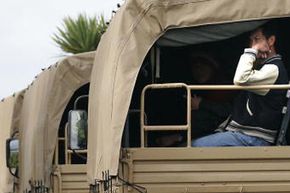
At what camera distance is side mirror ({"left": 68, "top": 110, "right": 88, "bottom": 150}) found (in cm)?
901

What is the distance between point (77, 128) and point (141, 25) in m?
2.19

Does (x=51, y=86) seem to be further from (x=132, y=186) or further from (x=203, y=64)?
(x=132, y=186)

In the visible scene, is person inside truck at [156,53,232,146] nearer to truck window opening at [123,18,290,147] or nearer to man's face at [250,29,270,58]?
truck window opening at [123,18,290,147]

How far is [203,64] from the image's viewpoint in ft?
28.1

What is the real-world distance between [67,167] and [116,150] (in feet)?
14.1

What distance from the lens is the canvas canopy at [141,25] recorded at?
704 centimetres

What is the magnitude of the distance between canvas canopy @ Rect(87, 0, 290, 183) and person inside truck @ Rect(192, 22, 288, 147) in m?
0.35

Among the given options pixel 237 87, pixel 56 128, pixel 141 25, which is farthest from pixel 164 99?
pixel 56 128

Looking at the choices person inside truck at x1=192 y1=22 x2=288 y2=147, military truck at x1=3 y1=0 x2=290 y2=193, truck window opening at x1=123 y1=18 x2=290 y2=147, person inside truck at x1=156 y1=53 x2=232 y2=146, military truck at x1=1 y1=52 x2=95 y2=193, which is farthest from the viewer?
military truck at x1=1 y1=52 x2=95 y2=193

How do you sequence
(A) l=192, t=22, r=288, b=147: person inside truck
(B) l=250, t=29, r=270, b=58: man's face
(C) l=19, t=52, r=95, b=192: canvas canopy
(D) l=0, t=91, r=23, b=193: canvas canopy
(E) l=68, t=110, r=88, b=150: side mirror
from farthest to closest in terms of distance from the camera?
(D) l=0, t=91, r=23, b=193: canvas canopy
(C) l=19, t=52, r=95, b=192: canvas canopy
(E) l=68, t=110, r=88, b=150: side mirror
(B) l=250, t=29, r=270, b=58: man's face
(A) l=192, t=22, r=288, b=147: person inside truck

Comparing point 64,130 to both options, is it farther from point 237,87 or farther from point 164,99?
point 237,87

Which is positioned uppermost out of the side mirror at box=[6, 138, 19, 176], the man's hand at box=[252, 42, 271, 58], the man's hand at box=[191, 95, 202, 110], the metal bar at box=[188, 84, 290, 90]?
the man's hand at box=[252, 42, 271, 58]

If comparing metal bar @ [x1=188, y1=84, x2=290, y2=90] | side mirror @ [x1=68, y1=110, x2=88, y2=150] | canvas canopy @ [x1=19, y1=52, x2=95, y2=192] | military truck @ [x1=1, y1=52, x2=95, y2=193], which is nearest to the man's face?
metal bar @ [x1=188, y1=84, x2=290, y2=90]

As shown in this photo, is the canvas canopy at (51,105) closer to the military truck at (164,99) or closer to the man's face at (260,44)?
the military truck at (164,99)
